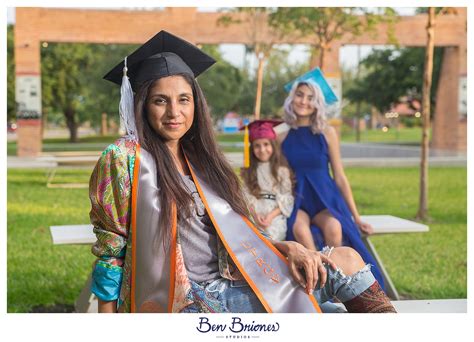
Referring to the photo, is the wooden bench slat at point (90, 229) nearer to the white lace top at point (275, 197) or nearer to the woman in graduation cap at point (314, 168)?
the woman in graduation cap at point (314, 168)

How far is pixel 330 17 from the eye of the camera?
41.8 feet

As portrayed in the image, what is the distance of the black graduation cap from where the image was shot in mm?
2232

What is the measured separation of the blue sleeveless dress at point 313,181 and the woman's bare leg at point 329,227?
0.10 feet

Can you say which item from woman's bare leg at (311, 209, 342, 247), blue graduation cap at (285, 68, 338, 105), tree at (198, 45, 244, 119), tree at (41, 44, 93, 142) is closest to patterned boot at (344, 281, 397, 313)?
woman's bare leg at (311, 209, 342, 247)

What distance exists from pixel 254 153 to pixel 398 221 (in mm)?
1150

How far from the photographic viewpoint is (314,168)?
4.59 meters

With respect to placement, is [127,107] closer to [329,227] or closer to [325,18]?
[329,227]

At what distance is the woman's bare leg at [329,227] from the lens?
14.1 feet

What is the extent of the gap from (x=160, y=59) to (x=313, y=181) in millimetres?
2456

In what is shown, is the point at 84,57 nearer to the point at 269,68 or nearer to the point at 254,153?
the point at 269,68

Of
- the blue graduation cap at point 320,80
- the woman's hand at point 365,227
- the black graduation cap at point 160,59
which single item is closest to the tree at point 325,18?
the blue graduation cap at point 320,80

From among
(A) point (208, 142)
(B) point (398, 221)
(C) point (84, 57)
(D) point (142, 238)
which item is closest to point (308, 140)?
(B) point (398, 221)

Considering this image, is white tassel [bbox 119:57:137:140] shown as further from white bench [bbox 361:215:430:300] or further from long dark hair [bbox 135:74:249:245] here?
white bench [bbox 361:215:430:300]

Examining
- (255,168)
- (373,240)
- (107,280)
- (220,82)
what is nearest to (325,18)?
(373,240)
